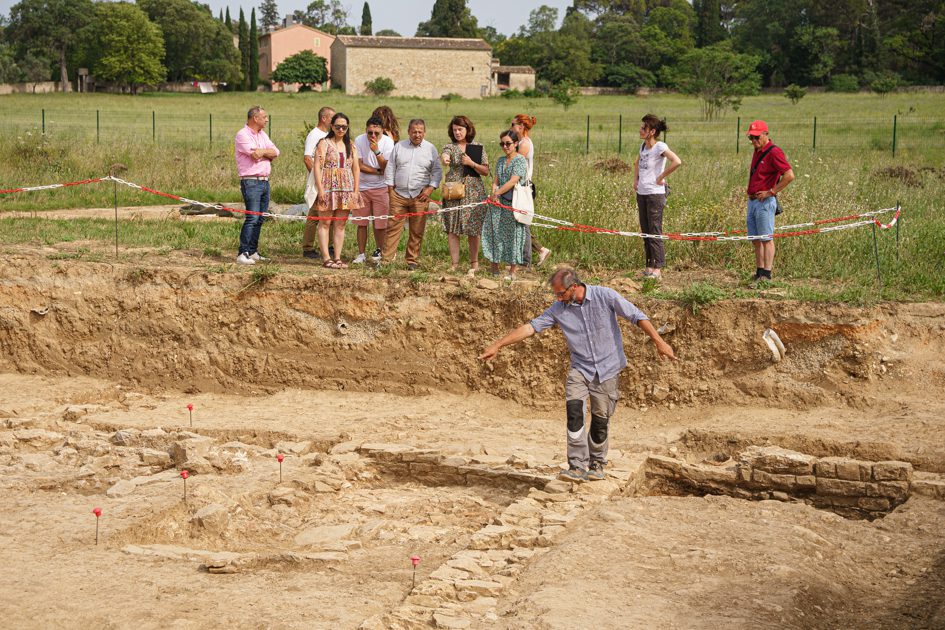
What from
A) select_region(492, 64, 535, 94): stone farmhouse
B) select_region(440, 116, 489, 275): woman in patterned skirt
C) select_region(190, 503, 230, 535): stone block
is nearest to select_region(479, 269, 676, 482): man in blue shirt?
select_region(190, 503, 230, 535): stone block

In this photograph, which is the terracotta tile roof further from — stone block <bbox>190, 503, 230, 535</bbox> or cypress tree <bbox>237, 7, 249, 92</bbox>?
stone block <bbox>190, 503, 230, 535</bbox>

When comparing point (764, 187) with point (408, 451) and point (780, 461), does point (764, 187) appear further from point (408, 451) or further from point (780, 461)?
point (408, 451)

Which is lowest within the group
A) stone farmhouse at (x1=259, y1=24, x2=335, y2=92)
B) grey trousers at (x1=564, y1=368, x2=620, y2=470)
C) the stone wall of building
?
grey trousers at (x1=564, y1=368, x2=620, y2=470)

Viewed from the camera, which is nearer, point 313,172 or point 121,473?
point 121,473

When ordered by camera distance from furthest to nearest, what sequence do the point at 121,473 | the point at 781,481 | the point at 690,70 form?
the point at 690,70
the point at 121,473
the point at 781,481

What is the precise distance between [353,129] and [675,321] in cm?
2575

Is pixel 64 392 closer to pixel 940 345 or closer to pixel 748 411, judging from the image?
pixel 748 411

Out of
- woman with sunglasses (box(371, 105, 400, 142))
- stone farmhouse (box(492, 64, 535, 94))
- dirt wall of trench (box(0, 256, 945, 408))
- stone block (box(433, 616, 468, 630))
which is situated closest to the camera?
stone block (box(433, 616, 468, 630))

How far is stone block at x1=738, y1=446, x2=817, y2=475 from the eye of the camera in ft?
29.4

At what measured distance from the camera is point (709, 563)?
7055 mm

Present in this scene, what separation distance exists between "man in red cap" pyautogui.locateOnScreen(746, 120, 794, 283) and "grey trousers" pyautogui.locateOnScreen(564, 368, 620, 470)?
3.86 metres

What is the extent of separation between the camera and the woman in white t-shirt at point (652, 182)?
11508 mm

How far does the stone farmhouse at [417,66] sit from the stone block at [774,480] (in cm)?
5828

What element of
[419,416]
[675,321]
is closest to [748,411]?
[675,321]
